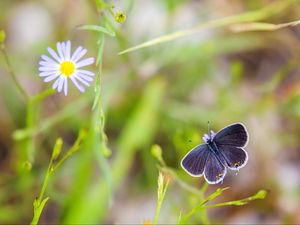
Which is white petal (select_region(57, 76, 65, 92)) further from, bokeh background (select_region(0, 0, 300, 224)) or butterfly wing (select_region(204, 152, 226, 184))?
bokeh background (select_region(0, 0, 300, 224))

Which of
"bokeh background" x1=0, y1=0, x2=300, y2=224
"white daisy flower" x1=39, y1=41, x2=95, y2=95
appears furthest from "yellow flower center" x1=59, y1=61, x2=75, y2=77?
"bokeh background" x1=0, y1=0, x2=300, y2=224

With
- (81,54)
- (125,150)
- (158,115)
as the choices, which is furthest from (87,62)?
(158,115)

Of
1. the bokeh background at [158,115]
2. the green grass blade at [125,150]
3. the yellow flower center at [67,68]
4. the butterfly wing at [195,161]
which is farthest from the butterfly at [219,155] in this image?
the green grass blade at [125,150]

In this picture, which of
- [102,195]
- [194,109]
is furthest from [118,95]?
[102,195]

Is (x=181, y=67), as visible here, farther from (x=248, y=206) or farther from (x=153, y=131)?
(x=248, y=206)

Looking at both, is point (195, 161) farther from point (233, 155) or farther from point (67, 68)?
point (67, 68)

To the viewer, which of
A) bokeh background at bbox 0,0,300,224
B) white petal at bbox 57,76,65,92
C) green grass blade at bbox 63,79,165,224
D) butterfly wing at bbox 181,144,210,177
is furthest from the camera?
bokeh background at bbox 0,0,300,224

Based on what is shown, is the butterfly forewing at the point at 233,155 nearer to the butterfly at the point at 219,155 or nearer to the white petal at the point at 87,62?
the butterfly at the point at 219,155
